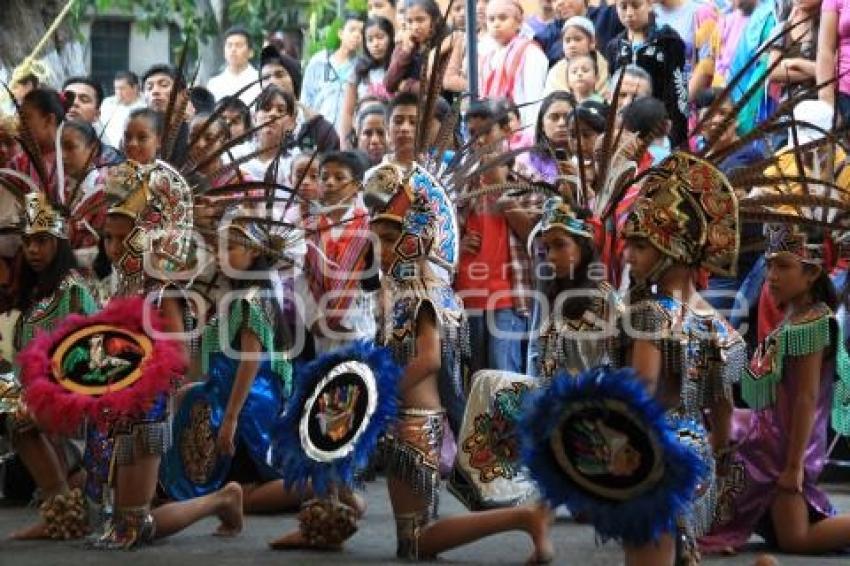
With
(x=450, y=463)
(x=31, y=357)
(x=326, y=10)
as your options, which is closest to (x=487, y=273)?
(x=450, y=463)

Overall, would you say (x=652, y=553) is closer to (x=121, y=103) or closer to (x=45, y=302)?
(x=45, y=302)

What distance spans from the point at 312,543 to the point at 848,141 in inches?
102

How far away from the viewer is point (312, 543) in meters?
7.21

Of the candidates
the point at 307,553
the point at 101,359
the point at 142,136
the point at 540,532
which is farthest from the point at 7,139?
the point at 540,532

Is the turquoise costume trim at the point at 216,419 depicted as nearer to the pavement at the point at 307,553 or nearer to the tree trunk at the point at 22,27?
the pavement at the point at 307,553

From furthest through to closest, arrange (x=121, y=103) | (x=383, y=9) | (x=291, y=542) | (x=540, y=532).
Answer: (x=121, y=103) < (x=383, y=9) < (x=291, y=542) < (x=540, y=532)

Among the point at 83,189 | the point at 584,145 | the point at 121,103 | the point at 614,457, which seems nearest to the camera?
the point at 614,457

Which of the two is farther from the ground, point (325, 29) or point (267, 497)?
point (325, 29)

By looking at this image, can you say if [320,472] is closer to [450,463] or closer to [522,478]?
[522,478]

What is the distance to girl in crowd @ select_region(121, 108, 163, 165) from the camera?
8.96 metres

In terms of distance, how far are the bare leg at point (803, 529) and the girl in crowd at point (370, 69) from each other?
15.4 feet

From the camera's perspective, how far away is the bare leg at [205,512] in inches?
288

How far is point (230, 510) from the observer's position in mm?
7516

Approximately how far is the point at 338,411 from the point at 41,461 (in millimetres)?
1731
